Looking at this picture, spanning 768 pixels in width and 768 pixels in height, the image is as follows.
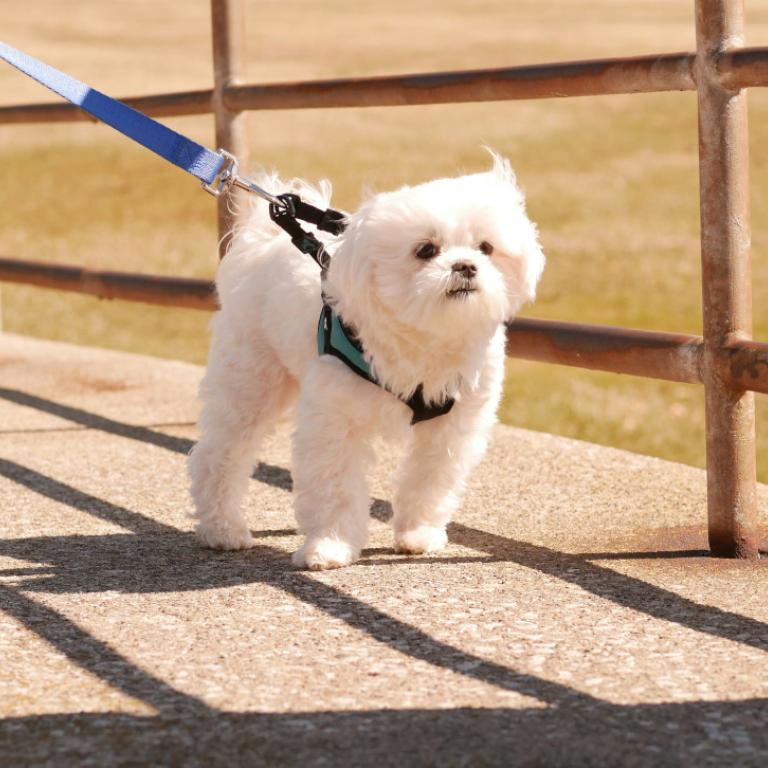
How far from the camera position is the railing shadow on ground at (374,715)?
2564mm

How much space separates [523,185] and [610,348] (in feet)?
49.8

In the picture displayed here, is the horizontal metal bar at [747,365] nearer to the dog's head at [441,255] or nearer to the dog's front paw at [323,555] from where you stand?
the dog's head at [441,255]

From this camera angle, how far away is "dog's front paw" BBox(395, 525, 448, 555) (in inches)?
157

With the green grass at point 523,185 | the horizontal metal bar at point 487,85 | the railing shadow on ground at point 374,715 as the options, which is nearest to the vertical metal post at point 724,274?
the horizontal metal bar at point 487,85

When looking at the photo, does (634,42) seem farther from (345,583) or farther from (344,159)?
(345,583)

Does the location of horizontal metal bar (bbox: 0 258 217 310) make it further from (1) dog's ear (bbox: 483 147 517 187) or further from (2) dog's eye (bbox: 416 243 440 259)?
(2) dog's eye (bbox: 416 243 440 259)

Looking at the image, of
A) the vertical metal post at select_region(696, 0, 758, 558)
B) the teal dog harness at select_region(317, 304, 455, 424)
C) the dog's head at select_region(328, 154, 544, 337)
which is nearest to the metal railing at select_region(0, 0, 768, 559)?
the vertical metal post at select_region(696, 0, 758, 558)

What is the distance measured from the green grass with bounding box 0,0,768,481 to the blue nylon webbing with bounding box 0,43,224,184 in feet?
13.3

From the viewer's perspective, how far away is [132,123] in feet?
13.2

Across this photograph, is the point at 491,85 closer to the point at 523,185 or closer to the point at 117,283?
the point at 117,283

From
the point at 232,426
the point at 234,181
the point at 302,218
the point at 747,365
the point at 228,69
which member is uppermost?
the point at 228,69

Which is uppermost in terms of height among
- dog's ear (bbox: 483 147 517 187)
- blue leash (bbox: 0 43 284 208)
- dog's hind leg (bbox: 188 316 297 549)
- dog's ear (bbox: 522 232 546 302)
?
blue leash (bbox: 0 43 284 208)

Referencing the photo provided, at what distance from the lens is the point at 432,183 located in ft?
11.7

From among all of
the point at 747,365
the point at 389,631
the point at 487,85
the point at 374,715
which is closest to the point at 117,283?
the point at 487,85
